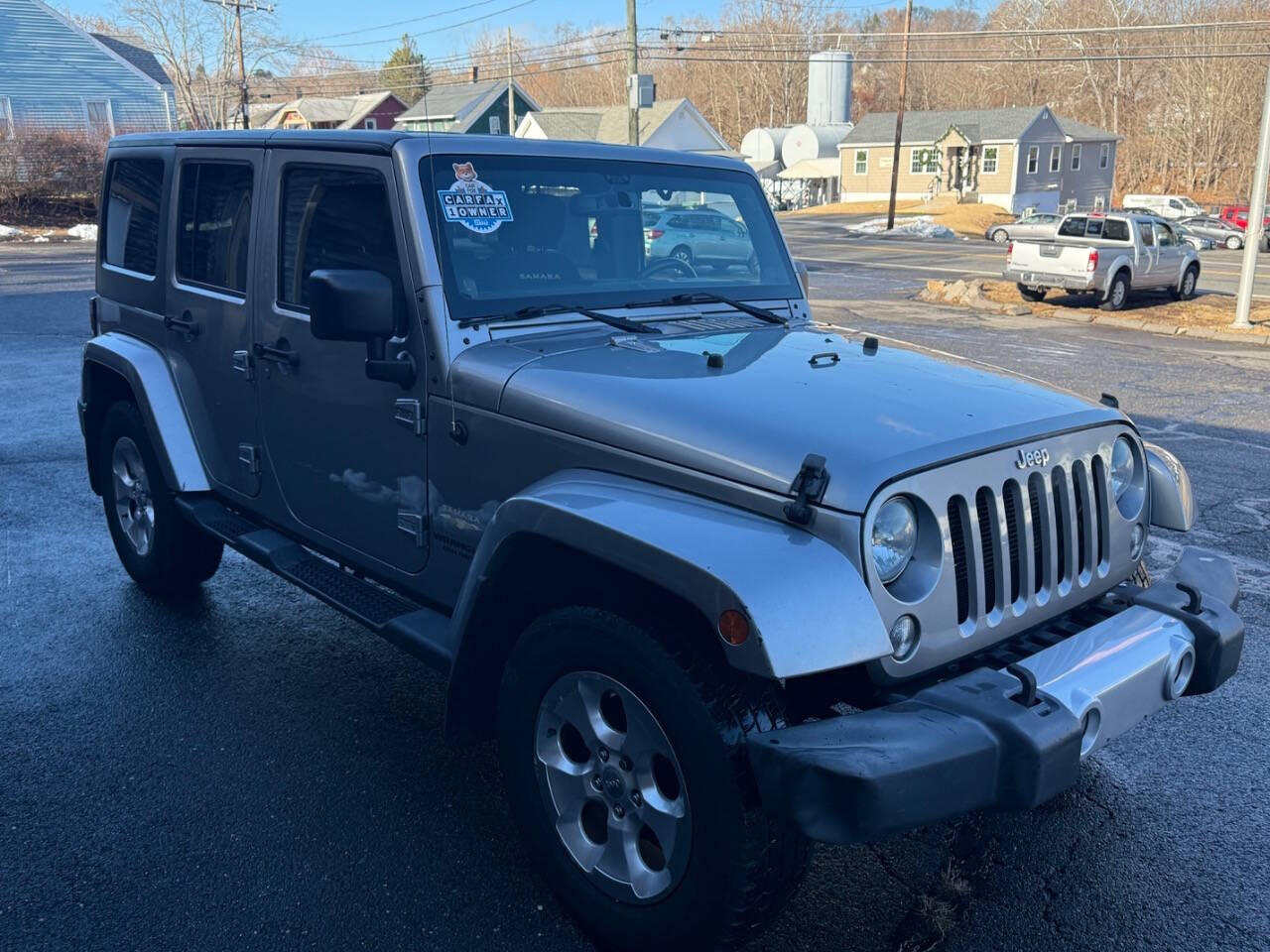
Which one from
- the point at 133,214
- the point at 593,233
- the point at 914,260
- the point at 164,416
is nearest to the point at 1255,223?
the point at 593,233

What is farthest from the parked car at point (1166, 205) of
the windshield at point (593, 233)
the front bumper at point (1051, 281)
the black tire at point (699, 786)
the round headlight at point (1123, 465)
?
the black tire at point (699, 786)

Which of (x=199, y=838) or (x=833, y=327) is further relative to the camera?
(x=833, y=327)

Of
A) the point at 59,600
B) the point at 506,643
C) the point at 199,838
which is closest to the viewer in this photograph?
the point at 506,643

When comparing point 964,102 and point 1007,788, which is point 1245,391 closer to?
point 1007,788

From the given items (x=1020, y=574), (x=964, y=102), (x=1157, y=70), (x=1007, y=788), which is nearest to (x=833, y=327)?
(x=1020, y=574)

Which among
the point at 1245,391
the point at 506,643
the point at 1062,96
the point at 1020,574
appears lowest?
the point at 1245,391

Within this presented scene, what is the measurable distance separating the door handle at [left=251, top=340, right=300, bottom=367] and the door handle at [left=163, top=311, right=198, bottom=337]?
1.90 ft

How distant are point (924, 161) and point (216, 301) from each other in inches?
2603

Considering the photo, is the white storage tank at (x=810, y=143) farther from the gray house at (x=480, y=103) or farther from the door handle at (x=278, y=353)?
the door handle at (x=278, y=353)

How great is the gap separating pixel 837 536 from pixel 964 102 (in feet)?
339

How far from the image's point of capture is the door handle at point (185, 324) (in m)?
4.66

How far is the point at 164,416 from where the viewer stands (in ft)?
15.8

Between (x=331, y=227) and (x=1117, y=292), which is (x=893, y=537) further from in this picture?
(x=1117, y=292)

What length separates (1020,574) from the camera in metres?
2.81
